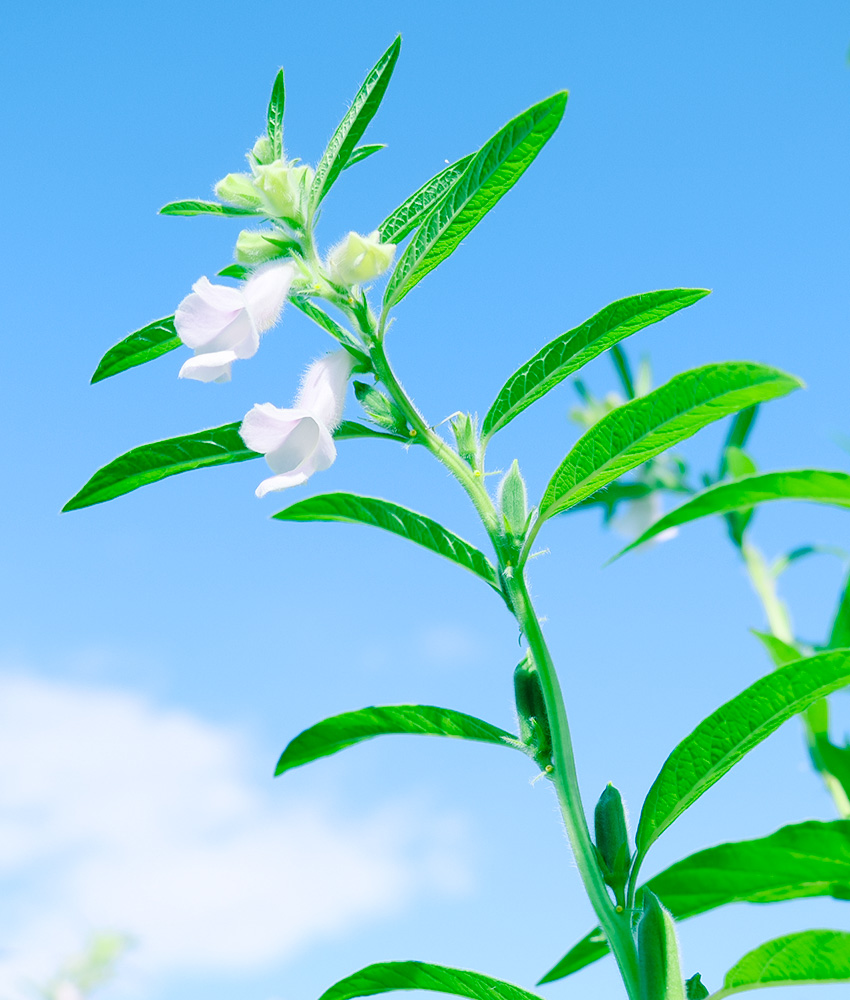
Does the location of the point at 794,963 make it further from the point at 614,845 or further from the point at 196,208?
the point at 196,208

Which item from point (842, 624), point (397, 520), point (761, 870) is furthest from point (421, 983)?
point (842, 624)

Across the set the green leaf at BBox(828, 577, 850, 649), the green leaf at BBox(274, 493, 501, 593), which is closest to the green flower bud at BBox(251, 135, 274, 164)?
the green leaf at BBox(274, 493, 501, 593)

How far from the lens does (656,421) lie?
88cm

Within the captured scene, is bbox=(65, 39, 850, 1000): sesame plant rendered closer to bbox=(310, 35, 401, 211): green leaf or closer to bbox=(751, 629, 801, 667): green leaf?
bbox=(310, 35, 401, 211): green leaf

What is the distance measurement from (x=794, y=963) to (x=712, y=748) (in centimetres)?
20

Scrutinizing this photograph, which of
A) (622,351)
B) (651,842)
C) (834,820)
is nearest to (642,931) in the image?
(651,842)

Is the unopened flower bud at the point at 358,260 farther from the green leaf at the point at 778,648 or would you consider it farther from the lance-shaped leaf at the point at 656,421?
the green leaf at the point at 778,648

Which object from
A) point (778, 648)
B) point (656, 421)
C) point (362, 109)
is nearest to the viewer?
point (656, 421)

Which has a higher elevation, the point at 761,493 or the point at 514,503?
the point at 514,503

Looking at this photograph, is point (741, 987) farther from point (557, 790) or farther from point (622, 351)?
point (622, 351)

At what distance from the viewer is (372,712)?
96 centimetres

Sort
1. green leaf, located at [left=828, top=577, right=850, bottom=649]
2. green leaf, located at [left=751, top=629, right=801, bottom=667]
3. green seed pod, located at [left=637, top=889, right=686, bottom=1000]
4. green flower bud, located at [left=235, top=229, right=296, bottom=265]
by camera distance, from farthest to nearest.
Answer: green leaf, located at [left=828, top=577, right=850, bottom=649] < green leaf, located at [left=751, top=629, right=801, bottom=667] < green flower bud, located at [left=235, top=229, right=296, bottom=265] < green seed pod, located at [left=637, top=889, right=686, bottom=1000]

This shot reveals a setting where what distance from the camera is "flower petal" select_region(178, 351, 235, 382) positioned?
3.65 feet

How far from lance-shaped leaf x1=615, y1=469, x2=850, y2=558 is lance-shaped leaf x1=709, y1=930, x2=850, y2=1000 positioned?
381 mm
